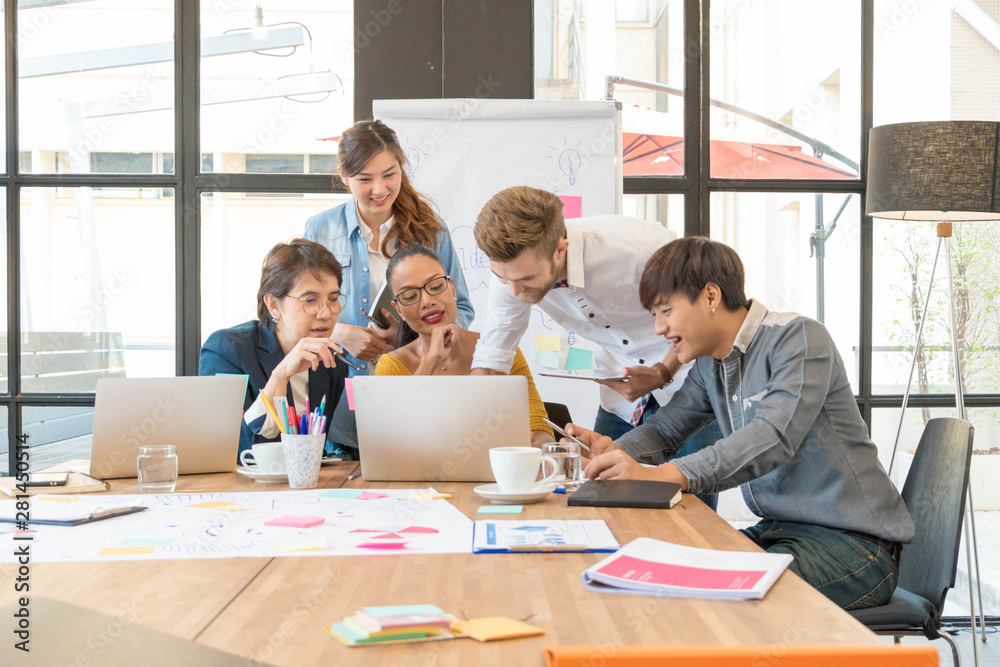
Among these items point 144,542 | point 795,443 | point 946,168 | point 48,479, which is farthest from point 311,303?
point 946,168

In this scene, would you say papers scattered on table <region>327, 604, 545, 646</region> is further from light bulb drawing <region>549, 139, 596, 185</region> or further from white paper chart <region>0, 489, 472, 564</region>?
light bulb drawing <region>549, 139, 596, 185</region>

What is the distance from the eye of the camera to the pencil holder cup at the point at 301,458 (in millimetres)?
1590

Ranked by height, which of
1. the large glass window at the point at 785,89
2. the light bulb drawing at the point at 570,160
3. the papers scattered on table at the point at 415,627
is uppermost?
the large glass window at the point at 785,89

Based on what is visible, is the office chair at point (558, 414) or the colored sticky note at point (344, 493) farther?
the office chair at point (558, 414)

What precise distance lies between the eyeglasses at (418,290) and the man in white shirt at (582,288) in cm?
17

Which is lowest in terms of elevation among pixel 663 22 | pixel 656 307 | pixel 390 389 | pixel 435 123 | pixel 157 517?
pixel 157 517

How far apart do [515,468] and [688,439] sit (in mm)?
855

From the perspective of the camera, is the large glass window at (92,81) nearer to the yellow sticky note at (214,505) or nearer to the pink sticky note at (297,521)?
the yellow sticky note at (214,505)

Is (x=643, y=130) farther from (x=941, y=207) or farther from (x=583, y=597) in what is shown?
(x=583, y=597)

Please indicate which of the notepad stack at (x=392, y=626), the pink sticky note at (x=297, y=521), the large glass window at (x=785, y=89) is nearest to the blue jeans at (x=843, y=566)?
the pink sticky note at (x=297, y=521)

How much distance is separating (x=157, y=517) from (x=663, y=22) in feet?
10.3

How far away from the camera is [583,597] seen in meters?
0.90

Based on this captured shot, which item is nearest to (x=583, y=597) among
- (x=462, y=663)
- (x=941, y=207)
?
(x=462, y=663)

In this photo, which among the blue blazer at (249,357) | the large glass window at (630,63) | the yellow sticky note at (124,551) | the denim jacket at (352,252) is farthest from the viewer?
the large glass window at (630,63)
